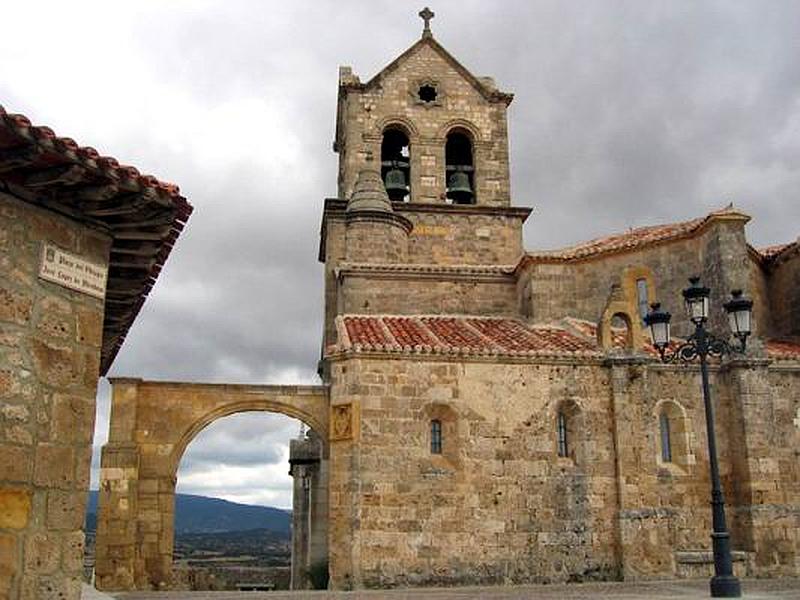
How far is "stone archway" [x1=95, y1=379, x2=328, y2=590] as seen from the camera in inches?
580

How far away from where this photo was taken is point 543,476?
50.4 ft

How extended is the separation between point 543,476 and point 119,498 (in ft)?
25.2

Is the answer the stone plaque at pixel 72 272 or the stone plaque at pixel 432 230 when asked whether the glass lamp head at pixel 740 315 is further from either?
the stone plaque at pixel 432 230

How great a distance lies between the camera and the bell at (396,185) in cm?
2289

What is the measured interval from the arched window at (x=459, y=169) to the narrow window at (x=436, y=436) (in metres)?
9.38

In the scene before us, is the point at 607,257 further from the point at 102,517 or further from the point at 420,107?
A: the point at 102,517

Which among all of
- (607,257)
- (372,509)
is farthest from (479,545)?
(607,257)

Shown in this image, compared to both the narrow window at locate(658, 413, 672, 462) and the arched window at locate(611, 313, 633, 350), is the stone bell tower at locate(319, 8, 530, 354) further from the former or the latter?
the narrow window at locate(658, 413, 672, 462)

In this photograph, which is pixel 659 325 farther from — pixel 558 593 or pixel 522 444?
pixel 522 444

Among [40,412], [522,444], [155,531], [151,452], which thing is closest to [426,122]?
[522,444]

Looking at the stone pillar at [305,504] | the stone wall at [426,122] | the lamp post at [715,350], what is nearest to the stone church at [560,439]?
the lamp post at [715,350]

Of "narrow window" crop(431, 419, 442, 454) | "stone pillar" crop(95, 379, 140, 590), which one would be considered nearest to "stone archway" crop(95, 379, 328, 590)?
"stone pillar" crop(95, 379, 140, 590)

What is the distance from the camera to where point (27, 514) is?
5047mm

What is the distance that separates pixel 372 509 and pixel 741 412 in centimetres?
745
